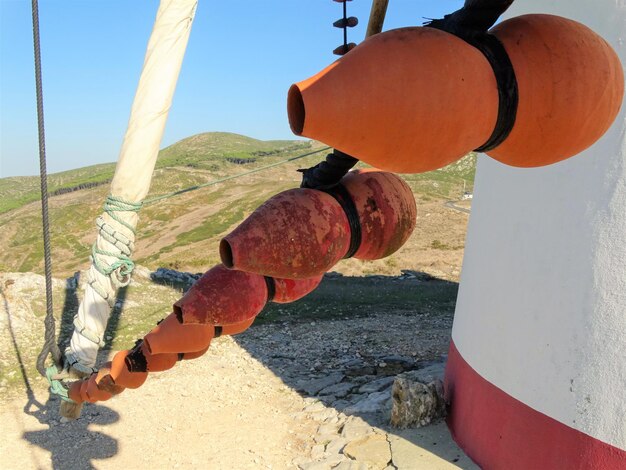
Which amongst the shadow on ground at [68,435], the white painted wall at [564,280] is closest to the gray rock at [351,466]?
the white painted wall at [564,280]

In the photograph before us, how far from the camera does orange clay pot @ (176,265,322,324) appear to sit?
5.65 feet

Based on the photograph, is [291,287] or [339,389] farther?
[339,389]

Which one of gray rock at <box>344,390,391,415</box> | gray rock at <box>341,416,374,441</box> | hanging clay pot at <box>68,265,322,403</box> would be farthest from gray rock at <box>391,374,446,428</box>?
hanging clay pot at <box>68,265,322,403</box>

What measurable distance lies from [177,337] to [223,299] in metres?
0.34

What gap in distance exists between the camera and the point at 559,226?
462 cm

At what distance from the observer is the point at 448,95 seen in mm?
1035

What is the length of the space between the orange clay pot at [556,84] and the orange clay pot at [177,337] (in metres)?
1.21

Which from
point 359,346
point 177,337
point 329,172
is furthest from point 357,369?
point 329,172

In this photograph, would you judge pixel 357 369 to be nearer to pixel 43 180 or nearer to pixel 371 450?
pixel 371 450

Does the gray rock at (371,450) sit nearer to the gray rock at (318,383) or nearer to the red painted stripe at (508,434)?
the red painted stripe at (508,434)

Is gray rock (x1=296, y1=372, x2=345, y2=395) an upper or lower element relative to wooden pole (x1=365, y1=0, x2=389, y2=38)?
lower

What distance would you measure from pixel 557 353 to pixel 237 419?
16.3ft

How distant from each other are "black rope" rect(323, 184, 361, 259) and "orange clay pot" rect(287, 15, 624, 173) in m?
0.46

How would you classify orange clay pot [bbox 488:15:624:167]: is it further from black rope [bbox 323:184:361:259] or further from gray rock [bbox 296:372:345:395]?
gray rock [bbox 296:372:345:395]
